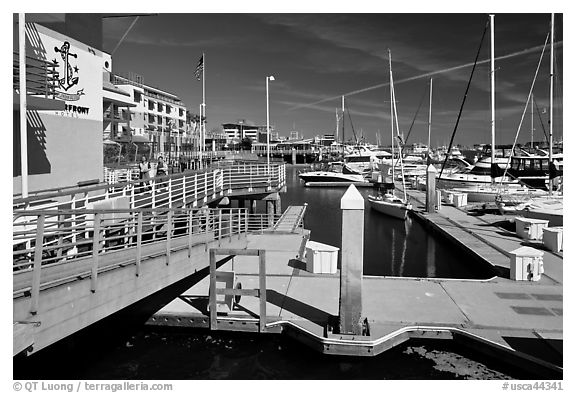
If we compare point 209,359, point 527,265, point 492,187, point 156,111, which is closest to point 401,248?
point 527,265

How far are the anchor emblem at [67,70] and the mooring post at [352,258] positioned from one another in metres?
9.33

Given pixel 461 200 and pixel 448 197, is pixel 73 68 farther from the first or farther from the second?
pixel 448 197

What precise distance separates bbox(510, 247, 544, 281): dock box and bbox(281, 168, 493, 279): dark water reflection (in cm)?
221

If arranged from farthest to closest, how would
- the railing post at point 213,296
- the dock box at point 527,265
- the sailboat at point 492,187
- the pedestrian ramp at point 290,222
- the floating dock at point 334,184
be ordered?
the floating dock at point 334,184, the sailboat at point 492,187, the pedestrian ramp at point 290,222, the dock box at point 527,265, the railing post at point 213,296

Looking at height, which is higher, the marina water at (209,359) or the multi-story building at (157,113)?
the multi-story building at (157,113)

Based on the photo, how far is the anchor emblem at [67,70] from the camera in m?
13.1

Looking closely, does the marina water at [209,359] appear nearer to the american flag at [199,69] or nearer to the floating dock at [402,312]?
the floating dock at [402,312]

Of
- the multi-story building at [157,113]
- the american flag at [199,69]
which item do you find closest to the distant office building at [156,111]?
the multi-story building at [157,113]

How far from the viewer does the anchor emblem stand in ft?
43.1

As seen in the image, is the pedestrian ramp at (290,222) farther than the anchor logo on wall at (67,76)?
Yes

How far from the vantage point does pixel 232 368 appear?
380 inches
